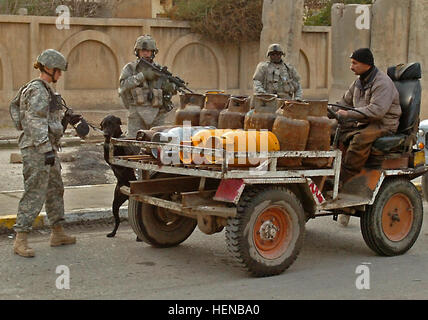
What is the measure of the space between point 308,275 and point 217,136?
1.42m

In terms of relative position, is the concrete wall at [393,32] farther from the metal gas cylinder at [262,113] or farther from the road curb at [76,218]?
the metal gas cylinder at [262,113]

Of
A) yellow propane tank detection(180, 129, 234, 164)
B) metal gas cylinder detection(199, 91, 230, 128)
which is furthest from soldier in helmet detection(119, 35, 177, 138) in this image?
yellow propane tank detection(180, 129, 234, 164)

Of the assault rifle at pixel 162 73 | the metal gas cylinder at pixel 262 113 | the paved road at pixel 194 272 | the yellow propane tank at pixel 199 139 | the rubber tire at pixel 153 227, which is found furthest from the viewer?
the assault rifle at pixel 162 73

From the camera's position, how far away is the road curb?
851cm

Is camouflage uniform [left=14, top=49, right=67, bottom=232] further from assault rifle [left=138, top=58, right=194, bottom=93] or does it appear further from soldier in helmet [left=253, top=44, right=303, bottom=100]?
soldier in helmet [left=253, top=44, right=303, bottom=100]

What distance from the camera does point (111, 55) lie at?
62.2ft

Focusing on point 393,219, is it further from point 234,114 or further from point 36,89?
point 36,89

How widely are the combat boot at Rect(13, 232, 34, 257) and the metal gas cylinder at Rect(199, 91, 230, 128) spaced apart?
1.98 metres

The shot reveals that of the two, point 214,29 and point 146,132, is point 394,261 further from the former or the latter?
point 214,29

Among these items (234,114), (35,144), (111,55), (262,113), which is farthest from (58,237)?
(111,55)

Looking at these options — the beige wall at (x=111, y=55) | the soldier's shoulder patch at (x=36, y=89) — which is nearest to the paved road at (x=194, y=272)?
the soldier's shoulder patch at (x=36, y=89)

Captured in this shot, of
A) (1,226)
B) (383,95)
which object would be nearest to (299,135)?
(383,95)

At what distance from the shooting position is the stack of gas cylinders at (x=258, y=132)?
252 inches

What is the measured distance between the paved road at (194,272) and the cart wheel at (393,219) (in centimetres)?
13
